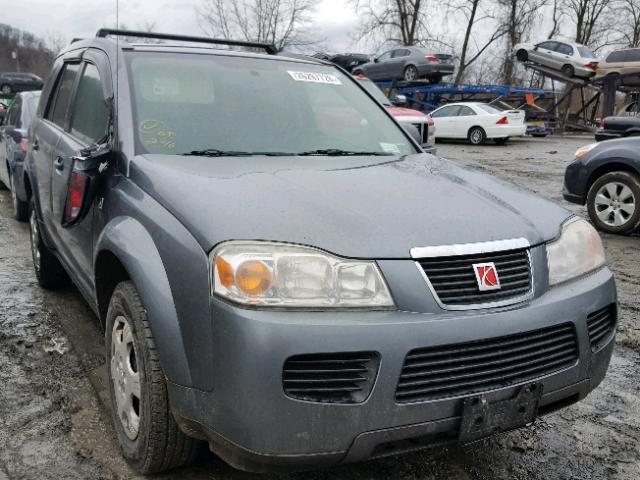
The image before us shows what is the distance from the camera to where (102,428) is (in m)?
2.79

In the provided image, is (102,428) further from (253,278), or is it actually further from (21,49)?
(21,49)

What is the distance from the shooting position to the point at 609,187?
278 inches

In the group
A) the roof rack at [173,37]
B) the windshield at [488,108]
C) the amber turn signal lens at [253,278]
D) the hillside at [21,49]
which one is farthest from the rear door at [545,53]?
the hillside at [21,49]

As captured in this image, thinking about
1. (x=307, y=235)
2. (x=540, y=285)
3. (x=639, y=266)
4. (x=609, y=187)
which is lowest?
(x=639, y=266)

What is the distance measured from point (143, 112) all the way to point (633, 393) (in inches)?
114

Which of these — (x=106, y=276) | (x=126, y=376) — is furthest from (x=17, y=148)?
(x=126, y=376)

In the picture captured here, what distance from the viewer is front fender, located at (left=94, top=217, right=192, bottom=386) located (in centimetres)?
202

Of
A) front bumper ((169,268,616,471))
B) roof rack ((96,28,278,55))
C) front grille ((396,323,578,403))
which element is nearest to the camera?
front bumper ((169,268,616,471))

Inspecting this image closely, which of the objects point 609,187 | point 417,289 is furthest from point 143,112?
point 609,187

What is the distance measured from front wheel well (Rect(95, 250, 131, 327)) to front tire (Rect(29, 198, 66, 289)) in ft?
6.14

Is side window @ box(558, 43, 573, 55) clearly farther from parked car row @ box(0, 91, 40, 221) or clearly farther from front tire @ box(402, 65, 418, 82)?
parked car row @ box(0, 91, 40, 221)

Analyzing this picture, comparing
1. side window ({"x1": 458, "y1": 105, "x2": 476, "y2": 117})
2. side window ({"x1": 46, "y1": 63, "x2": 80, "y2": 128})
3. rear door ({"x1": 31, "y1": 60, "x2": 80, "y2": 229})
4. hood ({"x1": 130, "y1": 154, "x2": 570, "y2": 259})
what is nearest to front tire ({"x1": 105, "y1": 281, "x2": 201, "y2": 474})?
hood ({"x1": 130, "y1": 154, "x2": 570, "y2": 259})

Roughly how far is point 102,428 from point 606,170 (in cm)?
636

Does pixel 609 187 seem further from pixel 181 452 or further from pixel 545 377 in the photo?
pixel 181 452
